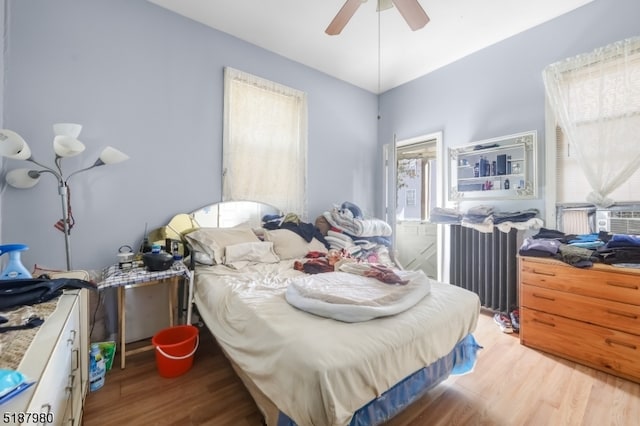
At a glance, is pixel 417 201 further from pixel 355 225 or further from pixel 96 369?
pixel 96 369

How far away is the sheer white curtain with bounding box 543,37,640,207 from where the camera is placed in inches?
81.0

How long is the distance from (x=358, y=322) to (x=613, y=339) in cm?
189

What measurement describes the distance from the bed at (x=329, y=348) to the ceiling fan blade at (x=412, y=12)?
1.77m

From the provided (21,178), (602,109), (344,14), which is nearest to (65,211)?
(21,178)

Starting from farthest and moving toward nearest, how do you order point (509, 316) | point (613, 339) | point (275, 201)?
point (275, 201) < point (509, 316) < point (613, 339)

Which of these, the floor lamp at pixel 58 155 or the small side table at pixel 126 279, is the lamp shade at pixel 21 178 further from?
the small side table at pixel 126 279

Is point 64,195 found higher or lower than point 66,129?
lower

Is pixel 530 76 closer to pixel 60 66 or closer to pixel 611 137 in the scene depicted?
pixel 611 137

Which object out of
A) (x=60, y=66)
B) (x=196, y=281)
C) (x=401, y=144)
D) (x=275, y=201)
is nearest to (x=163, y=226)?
(x=196, y=281)

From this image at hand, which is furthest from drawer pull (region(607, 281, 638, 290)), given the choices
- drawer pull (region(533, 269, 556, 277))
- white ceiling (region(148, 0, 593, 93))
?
white ceiling (region(148, 0, 593, 93))

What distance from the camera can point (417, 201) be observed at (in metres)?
4.11

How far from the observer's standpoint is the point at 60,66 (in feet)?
6.48

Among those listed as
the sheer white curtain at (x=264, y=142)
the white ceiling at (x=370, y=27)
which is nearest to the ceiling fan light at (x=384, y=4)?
the white ceiling at (x=370, y=27)

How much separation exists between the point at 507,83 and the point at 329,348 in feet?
10.5
